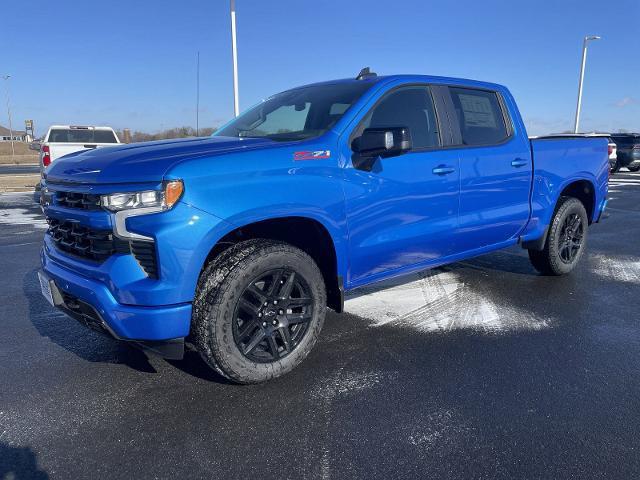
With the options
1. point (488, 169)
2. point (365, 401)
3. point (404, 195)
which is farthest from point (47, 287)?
point (488, 169)

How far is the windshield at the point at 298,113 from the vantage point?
351cm

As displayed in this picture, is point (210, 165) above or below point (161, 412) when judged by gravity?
above

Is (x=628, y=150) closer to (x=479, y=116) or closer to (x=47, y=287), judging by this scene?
(x=479, y=116)

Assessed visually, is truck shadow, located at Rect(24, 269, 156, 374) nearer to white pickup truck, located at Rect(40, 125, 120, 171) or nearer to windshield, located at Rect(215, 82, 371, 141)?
windshield, located at Rect(215, 82, 371, 141)

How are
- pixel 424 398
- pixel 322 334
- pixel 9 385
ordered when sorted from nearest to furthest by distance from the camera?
pixel 424 398 < pixel 9 385 < pixel 322 334

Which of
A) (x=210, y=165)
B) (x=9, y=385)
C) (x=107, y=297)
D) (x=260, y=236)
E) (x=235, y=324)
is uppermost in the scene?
(x=210, y=165)

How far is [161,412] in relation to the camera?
274cm

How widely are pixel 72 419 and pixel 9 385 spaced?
720 millimetres

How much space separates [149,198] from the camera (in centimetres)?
252

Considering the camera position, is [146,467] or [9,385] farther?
[9,385]

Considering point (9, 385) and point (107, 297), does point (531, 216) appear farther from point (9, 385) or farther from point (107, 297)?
point (9, 385)

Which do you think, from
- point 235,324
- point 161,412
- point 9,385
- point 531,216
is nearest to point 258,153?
point 235,324

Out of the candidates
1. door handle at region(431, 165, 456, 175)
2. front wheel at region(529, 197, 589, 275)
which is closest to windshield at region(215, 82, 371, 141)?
door handle at region(431, 165, 456, 175)

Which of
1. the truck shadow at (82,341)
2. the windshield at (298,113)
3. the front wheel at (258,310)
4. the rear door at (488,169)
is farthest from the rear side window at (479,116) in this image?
the truck shadow at (82,341)
